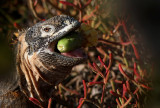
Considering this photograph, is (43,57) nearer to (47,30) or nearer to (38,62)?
(38,62)

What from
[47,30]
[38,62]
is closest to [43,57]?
[38,62]

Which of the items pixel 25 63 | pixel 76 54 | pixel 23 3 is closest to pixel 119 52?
pixel 76 54

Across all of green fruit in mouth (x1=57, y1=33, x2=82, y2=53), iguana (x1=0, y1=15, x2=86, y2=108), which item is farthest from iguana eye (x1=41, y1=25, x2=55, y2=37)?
green fruit in mouth (x1=57, y1=33, x2=82, y2=53)

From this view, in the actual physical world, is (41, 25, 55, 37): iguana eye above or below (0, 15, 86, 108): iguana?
above

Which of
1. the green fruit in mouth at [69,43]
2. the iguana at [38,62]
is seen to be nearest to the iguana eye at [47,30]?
the iguana at [38,62]

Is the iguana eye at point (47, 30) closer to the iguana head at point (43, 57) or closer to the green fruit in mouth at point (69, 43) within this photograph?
the iguana head at point (43, 57)

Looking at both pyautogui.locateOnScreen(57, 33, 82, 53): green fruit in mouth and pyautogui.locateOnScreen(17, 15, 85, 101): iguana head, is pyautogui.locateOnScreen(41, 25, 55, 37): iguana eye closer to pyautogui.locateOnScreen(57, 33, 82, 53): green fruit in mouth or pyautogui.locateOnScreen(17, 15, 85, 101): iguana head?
pyautogui.locateOnScreen(17, 15, 85, 101): iguana head

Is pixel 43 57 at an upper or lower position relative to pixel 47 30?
lower

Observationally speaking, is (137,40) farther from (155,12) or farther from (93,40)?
(155,12)

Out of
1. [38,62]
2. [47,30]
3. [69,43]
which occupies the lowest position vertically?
[38,62]
